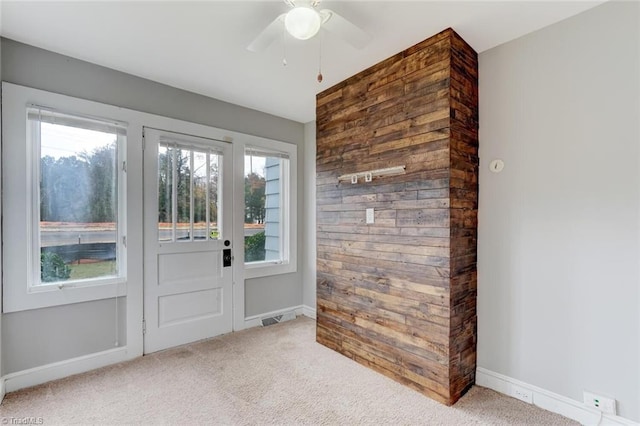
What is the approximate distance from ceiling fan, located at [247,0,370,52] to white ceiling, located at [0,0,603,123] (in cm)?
23

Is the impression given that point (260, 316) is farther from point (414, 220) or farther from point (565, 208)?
point (565, 208)

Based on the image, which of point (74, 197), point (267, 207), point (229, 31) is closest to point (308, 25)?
point (229, 31)

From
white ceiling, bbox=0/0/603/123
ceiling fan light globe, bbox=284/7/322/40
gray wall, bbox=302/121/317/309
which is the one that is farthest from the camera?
gray wall, bbox=302/121/317/309

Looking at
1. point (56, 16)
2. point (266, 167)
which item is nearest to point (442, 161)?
point (266, 167)

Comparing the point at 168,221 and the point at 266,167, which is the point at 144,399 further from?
the point at 266,167

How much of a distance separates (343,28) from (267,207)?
2.39 meters

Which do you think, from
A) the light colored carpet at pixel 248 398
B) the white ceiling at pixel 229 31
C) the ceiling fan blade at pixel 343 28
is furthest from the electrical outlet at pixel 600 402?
the ceiling fan blade at pixel 343 28

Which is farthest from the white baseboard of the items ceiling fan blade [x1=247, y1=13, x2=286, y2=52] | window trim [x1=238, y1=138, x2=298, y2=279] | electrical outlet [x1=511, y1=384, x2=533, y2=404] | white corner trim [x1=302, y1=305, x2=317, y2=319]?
ceiling fan blade [x1=247, y1=13, x2=286, y2=52]

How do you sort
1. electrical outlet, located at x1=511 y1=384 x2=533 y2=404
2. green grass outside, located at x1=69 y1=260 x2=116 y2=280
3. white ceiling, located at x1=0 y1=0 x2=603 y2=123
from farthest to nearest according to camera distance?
green grass outside, located at x1=69 y1=260 x2=116 y2=280, electrical outlet, located at x1=511 y1=384 x2=533 y2=404, white ceiling, located at x1=0 y1=0 x2=603 y2=123

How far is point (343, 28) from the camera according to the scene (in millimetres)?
1713

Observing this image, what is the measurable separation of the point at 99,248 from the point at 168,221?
586mm

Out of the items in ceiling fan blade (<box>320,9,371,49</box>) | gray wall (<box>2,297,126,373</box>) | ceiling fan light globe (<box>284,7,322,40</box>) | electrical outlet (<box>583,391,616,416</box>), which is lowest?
electrical outlet (<box>583,391,616,416</box>)

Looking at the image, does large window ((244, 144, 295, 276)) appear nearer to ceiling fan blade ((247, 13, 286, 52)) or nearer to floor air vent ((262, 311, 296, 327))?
floor air vent ((262, 311, 296, 327))

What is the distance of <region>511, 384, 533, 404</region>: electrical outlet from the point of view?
2082mm
